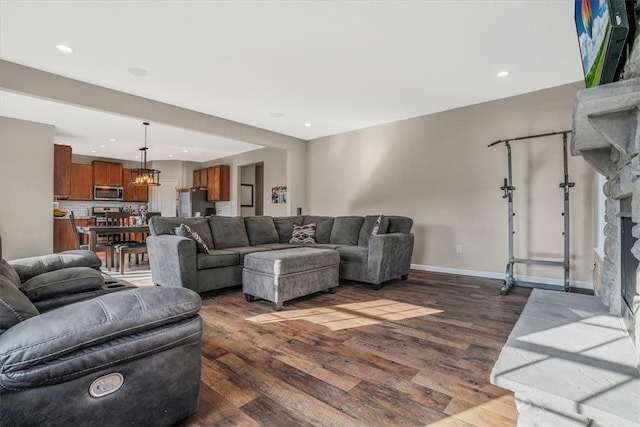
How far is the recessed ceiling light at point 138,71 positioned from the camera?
3.34 metres

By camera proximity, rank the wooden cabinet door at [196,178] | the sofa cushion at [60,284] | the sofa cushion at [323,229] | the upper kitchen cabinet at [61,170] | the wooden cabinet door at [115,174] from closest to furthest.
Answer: the sofa cushion at [60,284]
the sofa cushion at [323,229]
the upper kitchen cabinet at [61,170]
the wooden cabinet door at [115,174]
the wooden cabinet door at [196,178]

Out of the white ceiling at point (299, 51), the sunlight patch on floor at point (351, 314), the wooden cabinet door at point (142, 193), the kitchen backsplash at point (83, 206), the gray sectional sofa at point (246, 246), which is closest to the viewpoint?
the white ceiling at point (299, 51)

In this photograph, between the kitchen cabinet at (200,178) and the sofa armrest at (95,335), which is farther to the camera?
the kitchen cabinet at (200,178)

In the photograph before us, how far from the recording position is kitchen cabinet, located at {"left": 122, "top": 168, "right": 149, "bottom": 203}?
8375 millimetres

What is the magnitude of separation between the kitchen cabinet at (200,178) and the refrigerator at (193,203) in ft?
0.81

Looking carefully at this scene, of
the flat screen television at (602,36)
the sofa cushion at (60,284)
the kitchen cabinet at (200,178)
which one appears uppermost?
the kitchen cabinet at (200,178)

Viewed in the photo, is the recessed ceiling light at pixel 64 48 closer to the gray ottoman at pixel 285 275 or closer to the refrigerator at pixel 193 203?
the gray ottoman at pixel 285 275

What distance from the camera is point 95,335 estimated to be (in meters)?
1.03

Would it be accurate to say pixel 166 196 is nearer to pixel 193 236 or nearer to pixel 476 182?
pixel 193 236

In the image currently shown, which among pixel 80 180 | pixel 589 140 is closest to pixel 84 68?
pixel 589 140

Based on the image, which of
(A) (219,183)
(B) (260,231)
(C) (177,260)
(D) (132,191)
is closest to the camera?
(C) (177,260)

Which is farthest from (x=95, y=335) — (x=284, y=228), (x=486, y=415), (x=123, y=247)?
(x=123, y=247)

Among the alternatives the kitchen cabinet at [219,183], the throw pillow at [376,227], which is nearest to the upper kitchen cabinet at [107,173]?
the kitchen cabinet at [219,183]

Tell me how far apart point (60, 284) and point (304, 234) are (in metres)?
3.23
